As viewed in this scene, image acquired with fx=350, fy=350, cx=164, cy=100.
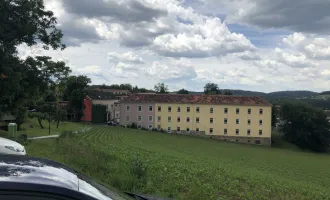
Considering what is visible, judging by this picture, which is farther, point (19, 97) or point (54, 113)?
point (54, 113)

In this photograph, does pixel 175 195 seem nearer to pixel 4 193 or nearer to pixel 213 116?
pixel 4 193

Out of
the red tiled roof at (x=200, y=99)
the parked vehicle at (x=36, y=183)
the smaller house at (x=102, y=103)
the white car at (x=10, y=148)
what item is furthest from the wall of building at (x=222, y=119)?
the parked vehicle at (x=36, y=183)

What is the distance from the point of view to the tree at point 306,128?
8369cm

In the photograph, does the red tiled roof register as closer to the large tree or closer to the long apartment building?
the long apartment building

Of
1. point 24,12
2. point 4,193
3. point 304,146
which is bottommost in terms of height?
point 304,146

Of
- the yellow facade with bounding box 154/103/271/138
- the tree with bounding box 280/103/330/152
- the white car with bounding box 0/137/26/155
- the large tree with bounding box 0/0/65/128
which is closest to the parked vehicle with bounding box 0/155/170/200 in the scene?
the white car with bounding box 0/137/26/155

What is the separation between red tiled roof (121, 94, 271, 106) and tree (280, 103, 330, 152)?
1142 cm

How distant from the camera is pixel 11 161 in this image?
286cm

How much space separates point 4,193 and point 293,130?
8975 centimetres

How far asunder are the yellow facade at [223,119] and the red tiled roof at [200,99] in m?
0.98

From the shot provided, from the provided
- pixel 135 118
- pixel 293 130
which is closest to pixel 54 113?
pixel 135 118

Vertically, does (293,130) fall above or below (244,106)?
below

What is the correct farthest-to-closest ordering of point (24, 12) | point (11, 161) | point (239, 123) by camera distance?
point (239, 123) < point (24, 12) < point (11, 161)

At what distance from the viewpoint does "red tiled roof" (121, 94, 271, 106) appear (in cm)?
8081
